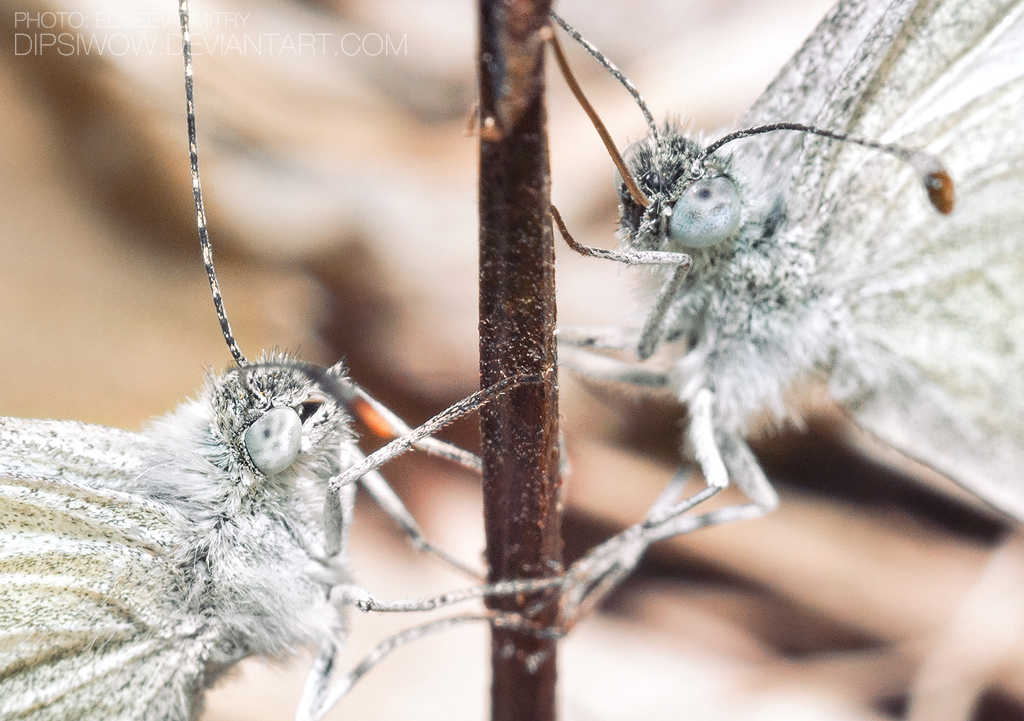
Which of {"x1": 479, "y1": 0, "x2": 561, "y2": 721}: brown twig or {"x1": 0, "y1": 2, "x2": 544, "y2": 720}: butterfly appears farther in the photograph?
{"x1": 0, "y1": 2, "x2": 544, "y2": 720}: butterfly

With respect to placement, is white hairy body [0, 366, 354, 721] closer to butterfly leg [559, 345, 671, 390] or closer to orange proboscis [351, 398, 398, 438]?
orange proboscis [351, 398, 398, 438]

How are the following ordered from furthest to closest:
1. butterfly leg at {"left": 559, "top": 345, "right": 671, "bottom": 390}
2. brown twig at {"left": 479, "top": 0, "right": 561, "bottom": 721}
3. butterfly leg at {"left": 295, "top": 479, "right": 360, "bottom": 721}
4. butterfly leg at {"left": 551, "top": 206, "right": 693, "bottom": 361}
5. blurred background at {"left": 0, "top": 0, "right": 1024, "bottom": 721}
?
blurred background at {"left": 0, "top": 0, "right": 1024, "bottom": 721}, butterfly leg at {"left": 559, "top": 345, "right": 671, "bottom": 390}, butterfly leg at {"left": 295, "top": 479, "right": 360, "bottom": 721}, butterfly leg at {"left": 551, "top": 206, "right": 693, "bottom": 361}, brown twig at {"left": 479, "top": 0, "right": 561, "bottom": 721}

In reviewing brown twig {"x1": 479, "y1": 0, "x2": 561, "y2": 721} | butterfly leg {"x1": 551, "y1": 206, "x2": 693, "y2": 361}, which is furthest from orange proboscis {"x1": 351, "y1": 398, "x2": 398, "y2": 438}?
butterfly leg {"x1": 551, "y1": 206, "x2": 693, "y2": 361}

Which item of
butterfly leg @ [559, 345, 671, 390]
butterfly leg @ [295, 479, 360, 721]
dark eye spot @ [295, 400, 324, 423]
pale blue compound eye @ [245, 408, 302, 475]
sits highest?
butterfly leg @ [559, 345, 671, 390]

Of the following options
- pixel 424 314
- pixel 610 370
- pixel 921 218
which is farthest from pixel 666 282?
pixel 424 314

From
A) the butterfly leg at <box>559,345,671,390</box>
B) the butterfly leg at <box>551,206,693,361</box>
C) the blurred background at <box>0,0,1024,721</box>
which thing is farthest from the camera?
the blurred background at <box>0,0,1024,721</box>

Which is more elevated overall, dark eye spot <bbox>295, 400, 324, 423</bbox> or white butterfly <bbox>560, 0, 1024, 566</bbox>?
white butterfly <bbox>560, 0, 1024, 566</bbox>

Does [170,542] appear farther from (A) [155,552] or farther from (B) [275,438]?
(B) [275,438]
